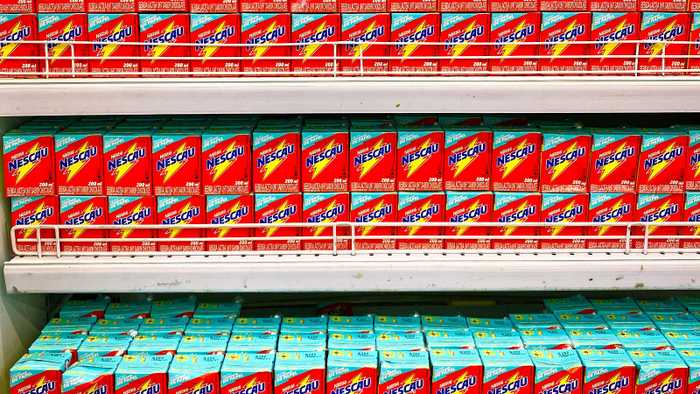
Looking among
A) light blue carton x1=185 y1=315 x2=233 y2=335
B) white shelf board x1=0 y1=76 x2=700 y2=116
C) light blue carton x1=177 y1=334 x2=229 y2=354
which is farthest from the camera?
light blue carton x1=185 y1=315 x2=233 y2=335

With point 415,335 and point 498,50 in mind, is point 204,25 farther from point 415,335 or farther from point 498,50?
point 415,335

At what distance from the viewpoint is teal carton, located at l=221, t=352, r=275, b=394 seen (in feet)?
5.29

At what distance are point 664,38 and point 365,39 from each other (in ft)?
2.03

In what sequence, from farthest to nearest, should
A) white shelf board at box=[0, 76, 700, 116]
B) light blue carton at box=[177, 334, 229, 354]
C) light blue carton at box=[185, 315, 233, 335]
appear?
1. light blue carton at box=[185, 315, 233, 335]
2. light blue carton at box=[177, 334, 229, 354]
3. white shelf board at box=[0, 76, 700, 116]

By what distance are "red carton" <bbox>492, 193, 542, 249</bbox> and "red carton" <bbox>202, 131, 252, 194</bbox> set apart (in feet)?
1.74

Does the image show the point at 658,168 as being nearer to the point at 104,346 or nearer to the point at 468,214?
the point at 468,214

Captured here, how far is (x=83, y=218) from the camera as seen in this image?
1696 millimetres

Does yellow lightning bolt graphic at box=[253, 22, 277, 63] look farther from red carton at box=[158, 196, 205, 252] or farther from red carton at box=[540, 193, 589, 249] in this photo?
red carton at box=[540, 193, 589, 249]

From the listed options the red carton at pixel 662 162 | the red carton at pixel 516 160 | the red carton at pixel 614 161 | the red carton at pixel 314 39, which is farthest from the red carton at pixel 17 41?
the red carton at pixel 662 162

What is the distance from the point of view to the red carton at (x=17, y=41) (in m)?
1.63

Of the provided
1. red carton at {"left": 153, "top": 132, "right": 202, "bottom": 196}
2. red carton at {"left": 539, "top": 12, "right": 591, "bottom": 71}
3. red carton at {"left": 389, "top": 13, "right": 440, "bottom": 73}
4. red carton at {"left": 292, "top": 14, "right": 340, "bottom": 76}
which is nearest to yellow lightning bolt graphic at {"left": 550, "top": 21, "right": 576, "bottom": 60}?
red carton at {"left": 539, "top": 12, "right": 591, "bottom": 71}

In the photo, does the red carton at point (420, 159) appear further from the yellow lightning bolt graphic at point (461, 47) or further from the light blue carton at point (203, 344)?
the light blue carton at point (203, 344)

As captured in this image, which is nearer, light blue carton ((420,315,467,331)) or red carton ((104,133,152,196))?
red carton ((104,133,152,196))

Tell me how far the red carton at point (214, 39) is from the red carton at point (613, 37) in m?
0.74
